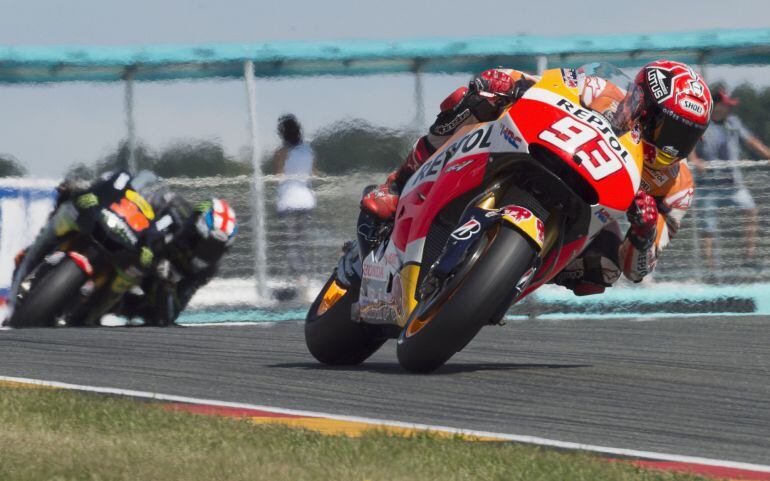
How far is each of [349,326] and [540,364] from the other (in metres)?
1.07

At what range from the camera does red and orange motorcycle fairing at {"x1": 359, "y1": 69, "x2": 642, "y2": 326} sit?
5.65 meters

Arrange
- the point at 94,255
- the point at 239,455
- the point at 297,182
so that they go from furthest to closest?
the point at 297,182 → the point at 94,255 → the point at 239,455

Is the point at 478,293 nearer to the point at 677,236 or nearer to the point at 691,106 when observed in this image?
the point at 691,106

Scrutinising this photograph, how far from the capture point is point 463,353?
784 centimetres

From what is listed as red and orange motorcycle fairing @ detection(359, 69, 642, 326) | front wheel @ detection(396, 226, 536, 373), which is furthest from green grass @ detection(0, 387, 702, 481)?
red and orange motorcycle fairing @ detection(359, 69, 642, 326)

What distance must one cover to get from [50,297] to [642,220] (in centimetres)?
503

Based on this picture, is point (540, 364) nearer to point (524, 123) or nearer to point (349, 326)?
point (349, 326)

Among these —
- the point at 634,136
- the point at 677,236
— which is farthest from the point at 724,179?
the point at 634,136

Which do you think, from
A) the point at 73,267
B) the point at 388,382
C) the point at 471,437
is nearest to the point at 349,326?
the point at 388,382

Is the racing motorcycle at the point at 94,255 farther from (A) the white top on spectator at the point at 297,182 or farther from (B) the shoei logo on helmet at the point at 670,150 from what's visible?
(B) the shoei logo on helmet at the point at 670,150

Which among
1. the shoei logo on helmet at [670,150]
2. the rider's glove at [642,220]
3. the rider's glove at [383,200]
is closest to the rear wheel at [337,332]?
the rider's glove at [383,200]

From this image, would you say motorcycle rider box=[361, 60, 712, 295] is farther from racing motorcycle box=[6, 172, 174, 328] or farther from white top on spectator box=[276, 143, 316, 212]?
white top on spectator box=[276, 143, 316, 212]

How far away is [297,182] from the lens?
484 inches

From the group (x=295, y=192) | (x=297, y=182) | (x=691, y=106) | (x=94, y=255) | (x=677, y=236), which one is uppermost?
(x=691, y=106)
